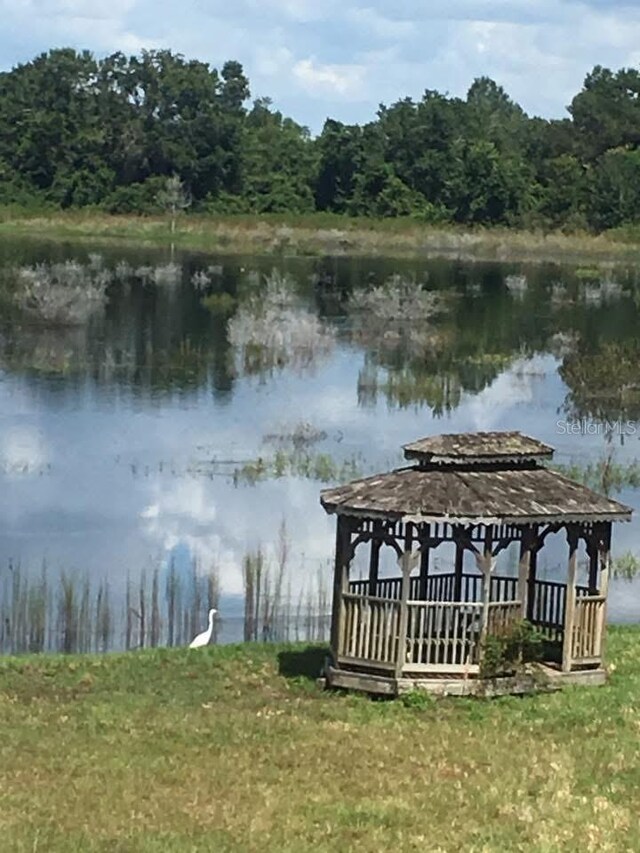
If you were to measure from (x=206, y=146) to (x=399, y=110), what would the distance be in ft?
55.0

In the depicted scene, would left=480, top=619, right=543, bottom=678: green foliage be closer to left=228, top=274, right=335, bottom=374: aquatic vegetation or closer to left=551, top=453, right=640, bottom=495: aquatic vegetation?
left=551, top=453, right=640, bottom=495: aquatic vegetation

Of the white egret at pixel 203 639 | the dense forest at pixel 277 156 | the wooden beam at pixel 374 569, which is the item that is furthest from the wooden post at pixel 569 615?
the dense forest at pixel 277 156

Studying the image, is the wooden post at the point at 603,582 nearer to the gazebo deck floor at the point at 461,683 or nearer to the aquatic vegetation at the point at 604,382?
the gazebo deck floor at the point at 461,683

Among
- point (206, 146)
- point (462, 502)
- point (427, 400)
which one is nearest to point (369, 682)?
point (462, 502)

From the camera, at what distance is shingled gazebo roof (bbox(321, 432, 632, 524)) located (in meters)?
21.1

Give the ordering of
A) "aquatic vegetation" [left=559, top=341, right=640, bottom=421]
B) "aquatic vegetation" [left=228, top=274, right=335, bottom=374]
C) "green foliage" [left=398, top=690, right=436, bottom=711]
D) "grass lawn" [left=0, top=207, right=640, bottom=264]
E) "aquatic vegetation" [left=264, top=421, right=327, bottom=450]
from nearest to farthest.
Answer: "green foliage" [left=398, top=690, right=436, bottom=711]
"aquatic vegetation" [left=264, top=421, right=327, bottom=450]
"aquatic vegetation" [left=559, top=341, right=640, bottom=421]
"aquatic vegetation" [left=228, top=274, right=335, bottom=374]
"grass lawn" [left=0, top=207, right=640, bottom=264]

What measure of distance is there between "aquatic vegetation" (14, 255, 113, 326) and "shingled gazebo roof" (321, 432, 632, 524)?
46201 millimetres

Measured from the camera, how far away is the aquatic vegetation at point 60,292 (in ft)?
222

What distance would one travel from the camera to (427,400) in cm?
5075

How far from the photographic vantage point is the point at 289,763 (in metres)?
17.9

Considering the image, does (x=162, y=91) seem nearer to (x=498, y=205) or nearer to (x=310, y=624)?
(x=498, y=205)

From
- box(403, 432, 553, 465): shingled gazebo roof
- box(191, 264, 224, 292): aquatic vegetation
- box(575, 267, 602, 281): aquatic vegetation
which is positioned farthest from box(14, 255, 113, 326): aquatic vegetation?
box(403, 432, 553, 465): shingled gazebo roof

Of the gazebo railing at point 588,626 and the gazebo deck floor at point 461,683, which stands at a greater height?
the gazebo railing at point 588,626

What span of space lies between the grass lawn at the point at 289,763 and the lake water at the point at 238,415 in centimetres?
456
